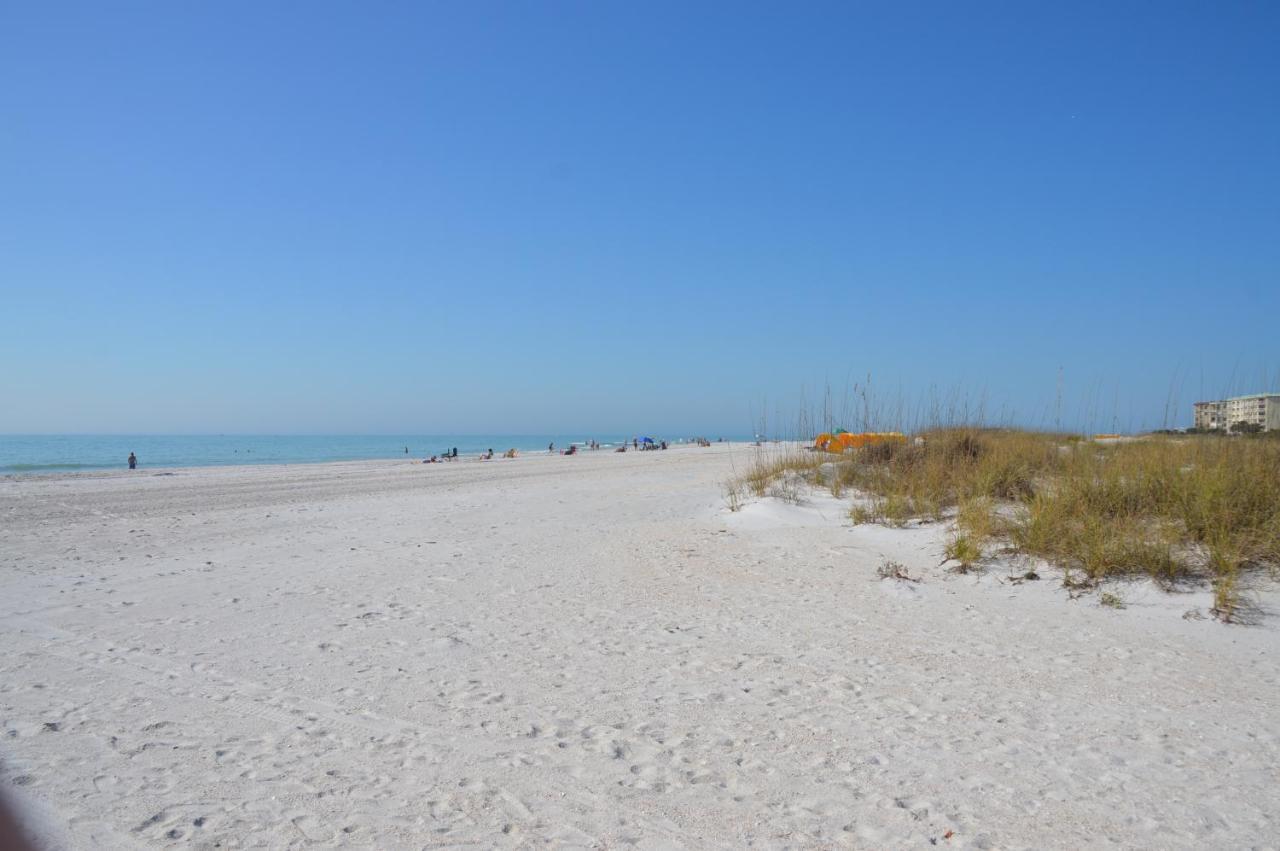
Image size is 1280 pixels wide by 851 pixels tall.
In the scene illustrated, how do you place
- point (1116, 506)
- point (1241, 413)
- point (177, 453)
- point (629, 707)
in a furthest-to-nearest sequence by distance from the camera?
1. point (177, 453)
2. point (1241, 413)
3. point (1116, 506)
4. point (629, 707)

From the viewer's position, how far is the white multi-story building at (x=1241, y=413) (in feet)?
33.4

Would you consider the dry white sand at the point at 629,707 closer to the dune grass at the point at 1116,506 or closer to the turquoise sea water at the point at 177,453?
the dune grass at the point at 1116,506

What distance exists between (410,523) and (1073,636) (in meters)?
7.95

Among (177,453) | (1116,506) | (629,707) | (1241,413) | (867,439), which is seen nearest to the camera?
(629,707)

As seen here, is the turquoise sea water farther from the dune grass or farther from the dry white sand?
the dune grass

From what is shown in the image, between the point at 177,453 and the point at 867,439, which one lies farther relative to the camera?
the point at 177,453

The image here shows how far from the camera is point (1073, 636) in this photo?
4730mm

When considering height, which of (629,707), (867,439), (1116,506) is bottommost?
(629,707)

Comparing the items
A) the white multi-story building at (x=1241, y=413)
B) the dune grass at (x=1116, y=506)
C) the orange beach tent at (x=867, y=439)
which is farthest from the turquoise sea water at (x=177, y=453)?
the white multi-story building at (x=1241, y=413)

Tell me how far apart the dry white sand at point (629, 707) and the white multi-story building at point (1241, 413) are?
6004mm

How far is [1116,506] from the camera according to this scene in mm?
6574

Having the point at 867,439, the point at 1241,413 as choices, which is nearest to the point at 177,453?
the point at 867,439

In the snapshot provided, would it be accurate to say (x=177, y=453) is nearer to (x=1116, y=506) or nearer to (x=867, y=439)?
(x=867, y=439)

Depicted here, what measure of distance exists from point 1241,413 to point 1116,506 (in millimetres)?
7308
